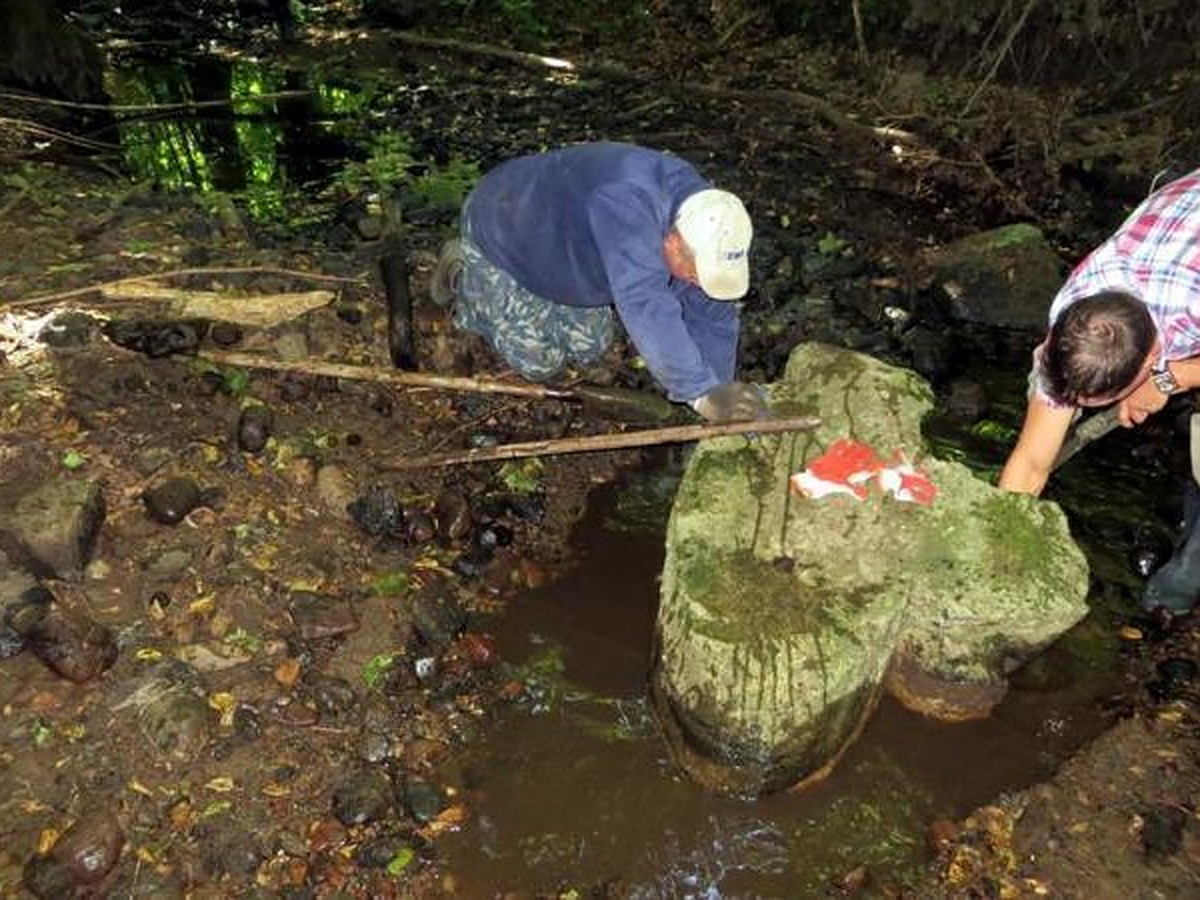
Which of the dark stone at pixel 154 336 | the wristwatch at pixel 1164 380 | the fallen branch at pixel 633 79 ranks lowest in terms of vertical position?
the dark stone at pixel 154 336

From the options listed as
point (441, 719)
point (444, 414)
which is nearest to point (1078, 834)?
point (441, 719)

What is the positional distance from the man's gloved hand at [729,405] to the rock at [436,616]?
1390 mm

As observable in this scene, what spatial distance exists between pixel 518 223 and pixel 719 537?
6.21 ft

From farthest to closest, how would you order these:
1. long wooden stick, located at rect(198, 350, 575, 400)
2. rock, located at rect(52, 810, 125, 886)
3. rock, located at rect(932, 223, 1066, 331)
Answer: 1. rock, located at rect(932, 223, 1066, 331)
2. long wooden stick, located at rect(198, 350, 575, 400)
3. rock, located at rect(52, 810, 125, 886)

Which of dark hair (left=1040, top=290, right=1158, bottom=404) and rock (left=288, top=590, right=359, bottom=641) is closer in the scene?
dark hair (left=1040, top=290, right=1158, bottom=404)

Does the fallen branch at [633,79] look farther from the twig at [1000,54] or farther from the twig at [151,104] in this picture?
the twig at [151,104]

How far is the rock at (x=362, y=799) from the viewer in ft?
10.4

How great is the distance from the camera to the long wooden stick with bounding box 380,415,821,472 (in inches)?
150

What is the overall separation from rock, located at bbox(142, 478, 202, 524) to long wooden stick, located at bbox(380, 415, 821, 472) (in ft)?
2.93

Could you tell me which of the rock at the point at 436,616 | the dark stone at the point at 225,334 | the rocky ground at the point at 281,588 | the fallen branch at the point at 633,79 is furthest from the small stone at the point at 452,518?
the fallen branch at the point at 633,79

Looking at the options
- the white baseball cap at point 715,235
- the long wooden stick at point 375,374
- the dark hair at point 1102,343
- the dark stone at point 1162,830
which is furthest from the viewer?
the long wooden stick at point 375,374

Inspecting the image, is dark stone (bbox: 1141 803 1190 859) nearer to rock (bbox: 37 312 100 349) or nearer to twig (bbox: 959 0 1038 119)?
rock (bbox: 37 312 100 349)

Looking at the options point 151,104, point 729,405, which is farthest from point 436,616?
A: point 151,104

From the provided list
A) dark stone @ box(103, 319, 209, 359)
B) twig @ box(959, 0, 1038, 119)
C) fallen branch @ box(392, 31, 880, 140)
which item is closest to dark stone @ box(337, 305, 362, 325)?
dark stone @ box(103, 319, 209, 359)
